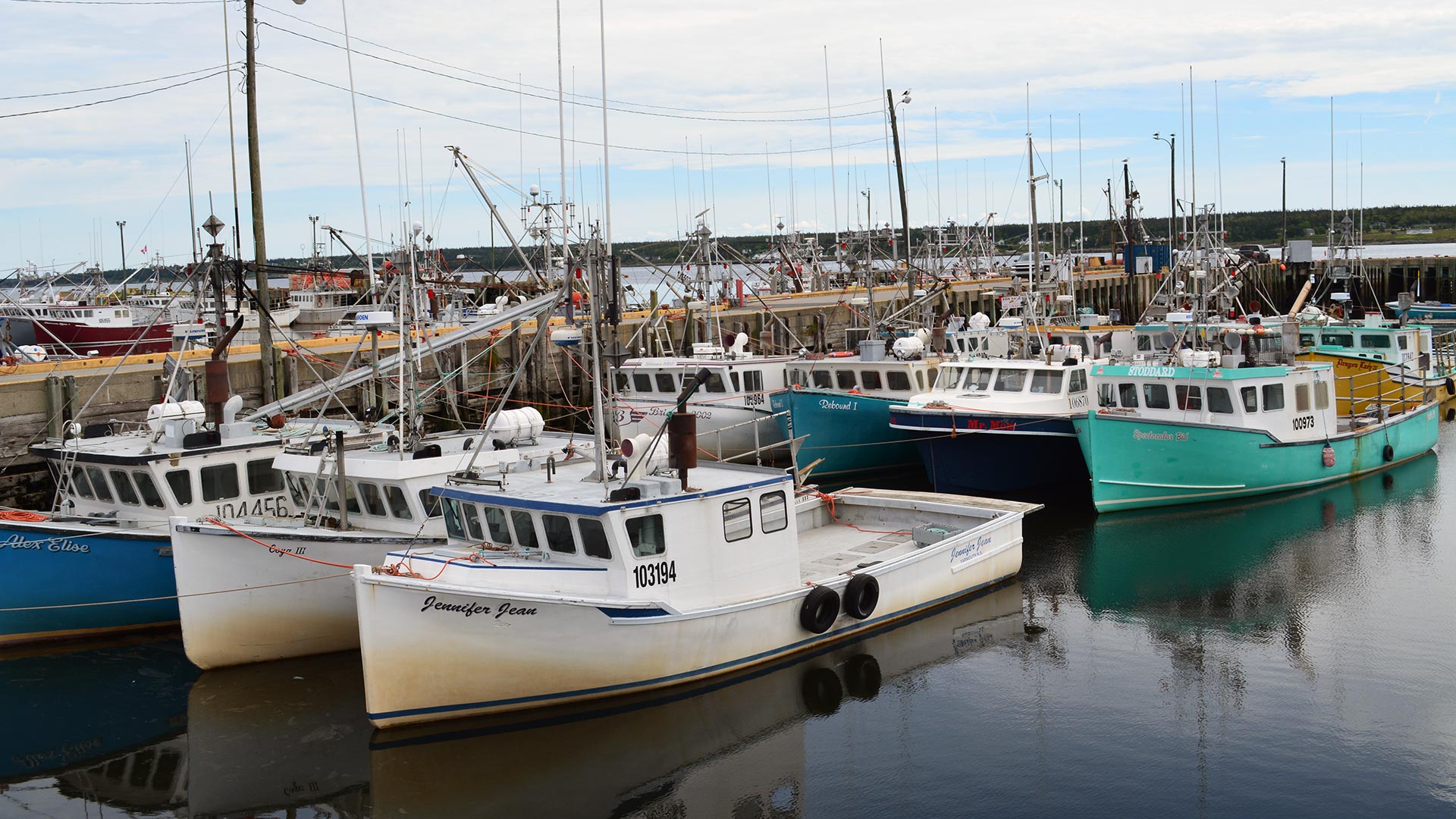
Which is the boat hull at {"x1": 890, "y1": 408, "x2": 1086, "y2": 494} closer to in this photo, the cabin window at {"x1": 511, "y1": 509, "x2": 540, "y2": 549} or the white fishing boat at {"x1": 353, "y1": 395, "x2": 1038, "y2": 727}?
the white fishing boat at {"x1": 353, "y1": 395, "x2": 1038, "y2": 727}

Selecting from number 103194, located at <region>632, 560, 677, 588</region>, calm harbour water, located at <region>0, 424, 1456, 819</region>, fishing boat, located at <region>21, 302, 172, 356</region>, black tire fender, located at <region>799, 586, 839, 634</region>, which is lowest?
calm harbour water, located at <region>0, 424, 1456, 819</region>

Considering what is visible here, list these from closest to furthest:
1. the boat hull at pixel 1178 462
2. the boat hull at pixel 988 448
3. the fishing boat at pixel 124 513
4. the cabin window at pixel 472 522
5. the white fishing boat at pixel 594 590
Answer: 1. the white fishing boat at pixel 594 590
2. the cabin window at pixel 472 522
3. the fishing boat at pixel 124 513
4. the boat hull at pixel 1178 462
5. the boat hull at pixel 988 448

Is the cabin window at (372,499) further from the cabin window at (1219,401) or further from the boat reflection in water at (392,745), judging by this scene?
A: the cabin window at (1219,401)

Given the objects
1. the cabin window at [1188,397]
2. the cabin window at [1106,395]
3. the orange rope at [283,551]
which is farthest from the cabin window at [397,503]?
the cabin window at [1188,397]

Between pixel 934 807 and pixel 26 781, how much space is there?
9686 mm

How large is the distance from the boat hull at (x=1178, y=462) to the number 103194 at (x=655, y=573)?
39.5ft

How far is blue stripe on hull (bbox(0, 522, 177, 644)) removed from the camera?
16109 millimetres

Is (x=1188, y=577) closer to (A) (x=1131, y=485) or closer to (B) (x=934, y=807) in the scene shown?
(A) (x=1131, y=485)

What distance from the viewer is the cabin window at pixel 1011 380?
82.7 feet

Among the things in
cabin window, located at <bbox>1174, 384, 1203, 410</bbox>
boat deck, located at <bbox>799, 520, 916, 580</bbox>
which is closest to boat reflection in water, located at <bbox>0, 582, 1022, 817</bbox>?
boat deck, located at <bbox>799, 520, 916, 580</bbox>

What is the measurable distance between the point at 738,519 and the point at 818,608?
177 centimetres

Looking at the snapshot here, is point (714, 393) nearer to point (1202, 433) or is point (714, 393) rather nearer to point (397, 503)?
point (1202, 433)

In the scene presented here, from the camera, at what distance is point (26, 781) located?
12883 millimetres

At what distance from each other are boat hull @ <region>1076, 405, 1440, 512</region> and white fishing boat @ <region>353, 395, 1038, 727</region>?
908cm
